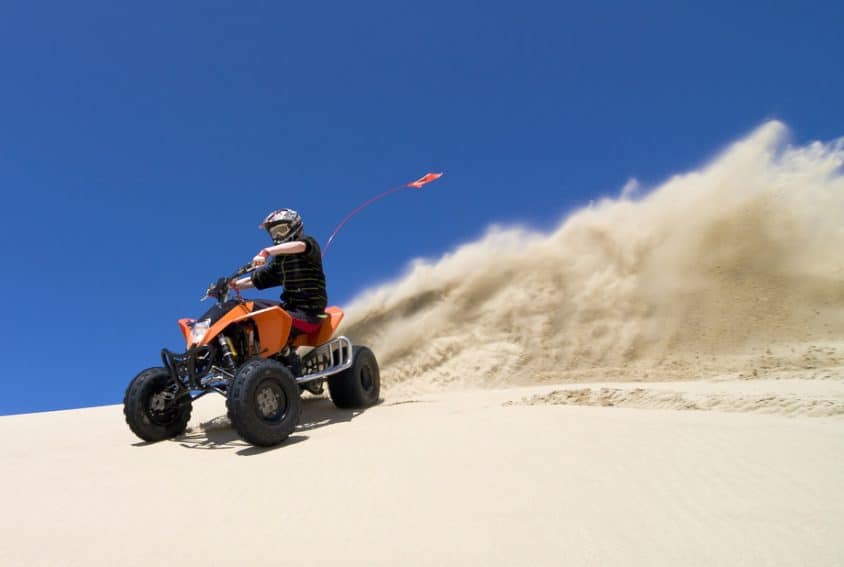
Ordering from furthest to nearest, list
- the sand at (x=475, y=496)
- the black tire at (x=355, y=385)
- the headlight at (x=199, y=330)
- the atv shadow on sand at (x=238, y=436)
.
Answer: the black tire at (x=355, y=385), the headlight at (x=199, y=330), the atv shadow on sand at (x=238, y=436), the sand at (x=475, y=496)

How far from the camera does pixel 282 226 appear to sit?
566 cm

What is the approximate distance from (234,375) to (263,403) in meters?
0.43

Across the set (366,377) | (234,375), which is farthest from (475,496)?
(366,377)

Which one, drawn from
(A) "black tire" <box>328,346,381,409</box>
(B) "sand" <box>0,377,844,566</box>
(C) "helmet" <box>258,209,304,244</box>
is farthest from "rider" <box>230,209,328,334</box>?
(B) "sand" <box>0,377,844,566</box>

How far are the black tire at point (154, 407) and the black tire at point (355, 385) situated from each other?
62.4 inches

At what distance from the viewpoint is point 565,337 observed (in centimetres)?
923

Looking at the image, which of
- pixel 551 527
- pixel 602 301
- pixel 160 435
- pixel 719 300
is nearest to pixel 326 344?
pixel 160 435

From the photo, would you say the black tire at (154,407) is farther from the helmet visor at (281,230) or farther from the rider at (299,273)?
the helmet visor at (281,230)

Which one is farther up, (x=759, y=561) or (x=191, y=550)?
(x=191, y=550)

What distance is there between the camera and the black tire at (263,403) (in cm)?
371

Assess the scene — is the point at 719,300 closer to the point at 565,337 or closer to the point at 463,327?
the point at 565,337

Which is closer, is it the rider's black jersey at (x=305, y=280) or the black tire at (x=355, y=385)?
A: the rider's black jersey at (x=305, y=280)

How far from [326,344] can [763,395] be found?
4.20m

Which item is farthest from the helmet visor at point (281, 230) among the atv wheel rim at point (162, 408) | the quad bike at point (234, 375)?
the atv wheel rim at point (162, 408)
